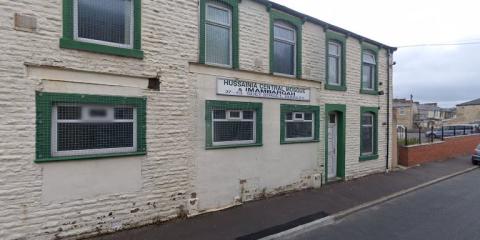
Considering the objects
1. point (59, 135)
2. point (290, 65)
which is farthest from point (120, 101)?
point (290, 65)

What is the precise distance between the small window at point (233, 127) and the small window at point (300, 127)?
156cm

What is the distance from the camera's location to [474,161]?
60.5 ft

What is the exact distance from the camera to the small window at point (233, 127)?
8.72m

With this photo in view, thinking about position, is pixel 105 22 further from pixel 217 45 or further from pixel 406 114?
pixel 406 114

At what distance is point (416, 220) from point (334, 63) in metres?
6.61

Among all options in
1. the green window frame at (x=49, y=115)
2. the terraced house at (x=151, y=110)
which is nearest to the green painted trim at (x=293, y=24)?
the terraced house at (x=151, y=110)

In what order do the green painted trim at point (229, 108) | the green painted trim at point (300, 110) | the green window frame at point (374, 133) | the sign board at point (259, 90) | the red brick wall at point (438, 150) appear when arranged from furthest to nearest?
the red brick wall at point (438, 150) → the green window frame at point (374, 133) → the green painted trim at point (300, 110) → the sign board at point (259, 90) → the green painted trim at point (229, 108)

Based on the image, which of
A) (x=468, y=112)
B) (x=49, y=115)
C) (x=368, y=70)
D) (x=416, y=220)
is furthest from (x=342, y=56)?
(x=468, y=112)

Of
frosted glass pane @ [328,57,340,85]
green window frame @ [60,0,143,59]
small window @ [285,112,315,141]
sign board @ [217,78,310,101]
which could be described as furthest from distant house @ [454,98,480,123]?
green window frame @ [60,0,143,59]

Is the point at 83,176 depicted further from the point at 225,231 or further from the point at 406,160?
the point at 406,160

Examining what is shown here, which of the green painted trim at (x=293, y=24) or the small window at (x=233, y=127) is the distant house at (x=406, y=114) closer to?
the green painted trim at (x=293, y=24)

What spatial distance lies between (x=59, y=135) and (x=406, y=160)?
15712 mm

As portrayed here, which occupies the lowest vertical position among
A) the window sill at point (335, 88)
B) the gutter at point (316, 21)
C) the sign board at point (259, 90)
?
the sign board at point (259, 90)

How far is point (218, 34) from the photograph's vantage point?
8789 mm
